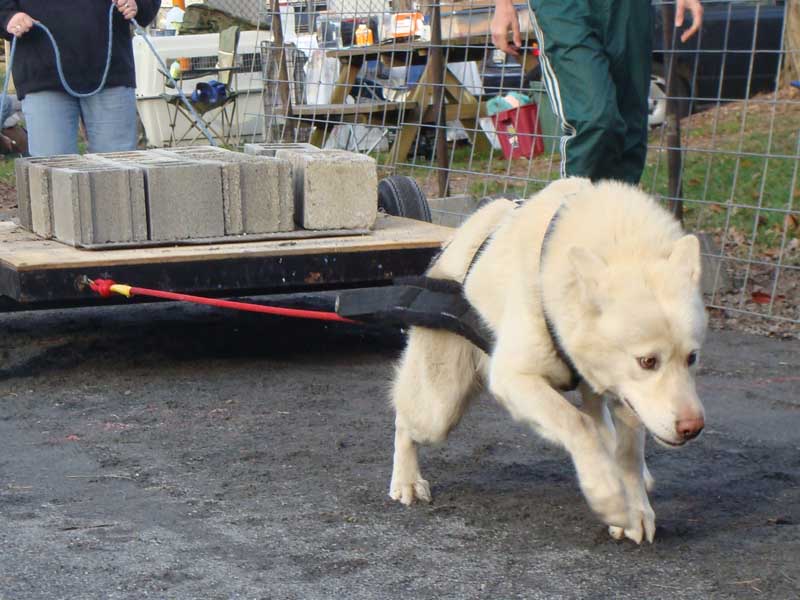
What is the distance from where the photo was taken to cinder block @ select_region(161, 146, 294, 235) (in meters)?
5.53

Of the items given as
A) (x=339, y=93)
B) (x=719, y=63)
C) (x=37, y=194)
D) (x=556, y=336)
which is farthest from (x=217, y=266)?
(x=719, y=63)

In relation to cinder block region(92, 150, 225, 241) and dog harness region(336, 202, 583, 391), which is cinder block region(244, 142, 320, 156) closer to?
cinder block region(92, 150, 225, 241)

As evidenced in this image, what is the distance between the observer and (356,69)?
10766mm

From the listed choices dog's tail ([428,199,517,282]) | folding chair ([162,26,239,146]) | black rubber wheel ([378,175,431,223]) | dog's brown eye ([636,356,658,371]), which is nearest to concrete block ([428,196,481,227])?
black rubber wheel ([378,175,431,223])

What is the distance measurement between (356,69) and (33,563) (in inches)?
317

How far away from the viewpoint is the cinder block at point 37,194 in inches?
223

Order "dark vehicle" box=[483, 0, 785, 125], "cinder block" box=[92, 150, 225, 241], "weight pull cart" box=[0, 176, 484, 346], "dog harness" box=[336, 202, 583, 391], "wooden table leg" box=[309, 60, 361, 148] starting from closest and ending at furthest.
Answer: "dog harness" box=[336, 202, 583, 391] → "weight pull cart" box=[0, 176, 484, 346] → "cinder block" box=[92, 150, 225, 241] → "dark vehicle" box=[483, 0, 785, 125] → "wooden table leg" box=[309, 60, 361, 148]

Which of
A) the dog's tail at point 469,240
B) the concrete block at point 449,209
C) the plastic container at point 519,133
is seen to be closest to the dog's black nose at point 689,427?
the dog's tail at point 469,240

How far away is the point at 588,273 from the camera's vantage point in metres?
3.00

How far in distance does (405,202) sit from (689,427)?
3.89 m

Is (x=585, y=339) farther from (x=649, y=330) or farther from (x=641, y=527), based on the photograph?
(x=641, y=527)

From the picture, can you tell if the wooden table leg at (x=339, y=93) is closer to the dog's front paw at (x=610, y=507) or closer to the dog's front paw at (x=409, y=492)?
the dog's front paw at (x=409, y=492)

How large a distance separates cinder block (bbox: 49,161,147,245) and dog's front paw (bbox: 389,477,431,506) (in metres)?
2.18

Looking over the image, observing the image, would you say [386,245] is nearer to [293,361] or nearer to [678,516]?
[293,361]
